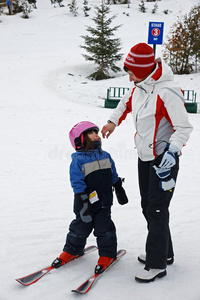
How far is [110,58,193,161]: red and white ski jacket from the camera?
2191 mm

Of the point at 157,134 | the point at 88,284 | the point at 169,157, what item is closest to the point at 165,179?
the point at 169,157

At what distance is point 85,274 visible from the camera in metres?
2.65

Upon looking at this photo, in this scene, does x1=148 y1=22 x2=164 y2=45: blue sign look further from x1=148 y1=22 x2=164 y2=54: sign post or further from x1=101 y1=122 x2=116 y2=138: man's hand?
x1=101 y1=122 x2=116 y2=138: man's hand

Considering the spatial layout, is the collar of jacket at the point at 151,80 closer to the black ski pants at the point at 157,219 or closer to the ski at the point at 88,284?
the black ski pants at the point at 157,219

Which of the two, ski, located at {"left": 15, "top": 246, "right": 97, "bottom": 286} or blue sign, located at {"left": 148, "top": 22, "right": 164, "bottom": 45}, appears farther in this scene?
blue sign, located at {"left": 148, "top": 22, "right": 164, "bottom": 45}

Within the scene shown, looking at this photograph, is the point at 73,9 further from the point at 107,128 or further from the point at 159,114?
the point at 159,114

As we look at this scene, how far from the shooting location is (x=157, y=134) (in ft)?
7.72

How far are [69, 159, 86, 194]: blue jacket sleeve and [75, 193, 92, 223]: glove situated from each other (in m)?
0.05

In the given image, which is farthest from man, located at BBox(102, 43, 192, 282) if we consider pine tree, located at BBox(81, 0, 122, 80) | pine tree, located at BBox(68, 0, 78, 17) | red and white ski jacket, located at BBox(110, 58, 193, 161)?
pine tree, located at BBox(68, 0, 78, 17)

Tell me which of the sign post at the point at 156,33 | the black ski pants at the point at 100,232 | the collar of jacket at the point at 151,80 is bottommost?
the black ski pants at the point at 100,232

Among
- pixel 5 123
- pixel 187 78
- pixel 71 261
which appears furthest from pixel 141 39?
pixel 71 261

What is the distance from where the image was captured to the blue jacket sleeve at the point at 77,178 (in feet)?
8.27

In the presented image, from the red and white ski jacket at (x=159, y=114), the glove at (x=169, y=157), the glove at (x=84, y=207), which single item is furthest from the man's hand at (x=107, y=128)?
the glove at (x=169, y=157)

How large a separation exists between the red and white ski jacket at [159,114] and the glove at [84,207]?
563mm
